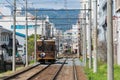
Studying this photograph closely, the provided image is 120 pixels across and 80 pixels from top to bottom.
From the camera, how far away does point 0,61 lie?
155 ft

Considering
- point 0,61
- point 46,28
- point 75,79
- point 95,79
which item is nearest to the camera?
point 95,79

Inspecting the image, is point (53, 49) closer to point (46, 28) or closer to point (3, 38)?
point (3, 38)

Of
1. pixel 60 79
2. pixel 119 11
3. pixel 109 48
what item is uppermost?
pixel 119 11

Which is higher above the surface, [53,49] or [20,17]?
[20,17]

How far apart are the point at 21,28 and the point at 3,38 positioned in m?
57.9

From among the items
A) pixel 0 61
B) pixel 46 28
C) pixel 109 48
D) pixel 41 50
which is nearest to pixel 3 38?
pixel 41 50

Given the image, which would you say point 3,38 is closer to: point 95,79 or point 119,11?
point 119,11

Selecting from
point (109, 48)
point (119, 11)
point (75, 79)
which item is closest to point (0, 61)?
point (119, 11)

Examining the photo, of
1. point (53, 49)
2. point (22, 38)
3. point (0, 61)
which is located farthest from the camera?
point (22, 38)

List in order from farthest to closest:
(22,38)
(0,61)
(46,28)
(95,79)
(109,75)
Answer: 1. (46,28)
2. (22,38)
3. (0,61)
4. (95,79)
5. (109,75)

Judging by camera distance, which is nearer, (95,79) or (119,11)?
(95,79)

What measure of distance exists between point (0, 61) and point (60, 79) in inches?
619

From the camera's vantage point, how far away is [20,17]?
475ft

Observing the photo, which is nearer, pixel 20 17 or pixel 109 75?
pixel 109 75
